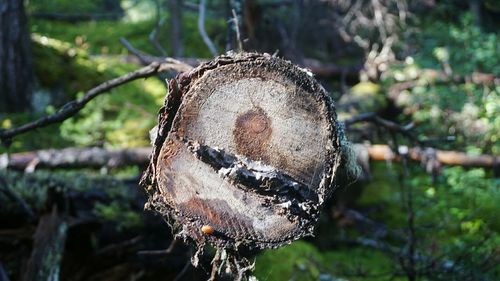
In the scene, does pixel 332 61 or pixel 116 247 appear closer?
pixel 116 247

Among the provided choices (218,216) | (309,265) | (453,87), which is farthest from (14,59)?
(453,87)

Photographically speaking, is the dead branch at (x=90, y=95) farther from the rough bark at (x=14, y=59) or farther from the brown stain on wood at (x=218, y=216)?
the rough bark at (x=14, y=59)

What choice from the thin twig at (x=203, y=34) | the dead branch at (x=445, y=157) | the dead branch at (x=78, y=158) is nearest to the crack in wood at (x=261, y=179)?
the thin twig at (x=203, y=34)

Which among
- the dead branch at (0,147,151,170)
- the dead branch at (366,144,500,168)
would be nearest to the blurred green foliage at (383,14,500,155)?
the dead branch at (366,144,500,168)

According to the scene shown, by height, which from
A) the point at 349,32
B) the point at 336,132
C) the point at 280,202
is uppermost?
the point at 336,132

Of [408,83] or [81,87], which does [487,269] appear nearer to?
[408,83]

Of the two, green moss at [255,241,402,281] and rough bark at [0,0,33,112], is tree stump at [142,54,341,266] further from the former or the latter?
rough bark at [0,0,33,112]

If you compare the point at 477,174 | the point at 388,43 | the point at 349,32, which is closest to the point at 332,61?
the point at 349,32

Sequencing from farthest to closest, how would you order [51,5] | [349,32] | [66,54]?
[51,5] < [349,32] < [66,54]

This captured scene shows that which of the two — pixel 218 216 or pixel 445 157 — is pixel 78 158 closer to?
pixel 218 216
